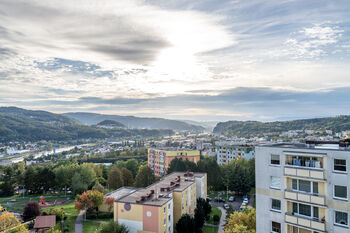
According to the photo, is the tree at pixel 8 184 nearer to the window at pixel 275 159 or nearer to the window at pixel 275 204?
the window at pixel 275 204

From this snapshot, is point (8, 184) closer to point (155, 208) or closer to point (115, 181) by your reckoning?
point (115, 181)

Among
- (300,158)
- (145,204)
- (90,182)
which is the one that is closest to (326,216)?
(300,158)

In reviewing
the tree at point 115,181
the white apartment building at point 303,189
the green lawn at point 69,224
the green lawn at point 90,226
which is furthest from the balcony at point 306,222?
the tree at point 115,181

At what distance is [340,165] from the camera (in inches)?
653

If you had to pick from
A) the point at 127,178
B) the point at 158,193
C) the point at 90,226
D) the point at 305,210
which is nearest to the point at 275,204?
the point at 305,210

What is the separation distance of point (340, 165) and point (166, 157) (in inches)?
2546

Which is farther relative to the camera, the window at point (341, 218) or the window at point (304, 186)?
the window at point (304, 186)

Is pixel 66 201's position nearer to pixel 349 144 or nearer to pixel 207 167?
pixel 207 167

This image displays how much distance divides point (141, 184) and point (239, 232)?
33.6m

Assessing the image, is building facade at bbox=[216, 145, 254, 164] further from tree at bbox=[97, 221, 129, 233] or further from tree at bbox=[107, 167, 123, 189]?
tree at bbox=[97, 221, 129, 233]

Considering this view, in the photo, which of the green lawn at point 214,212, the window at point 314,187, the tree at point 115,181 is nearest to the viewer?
the window at point 314,187

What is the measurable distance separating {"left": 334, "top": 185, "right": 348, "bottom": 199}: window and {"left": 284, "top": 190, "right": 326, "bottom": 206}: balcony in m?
0.83

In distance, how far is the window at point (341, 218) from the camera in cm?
1638

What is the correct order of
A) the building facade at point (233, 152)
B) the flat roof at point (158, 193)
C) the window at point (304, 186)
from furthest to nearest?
the building facade at point (233, 152) → the flat roof at point (158, 193) → the window at point (304, 186)
